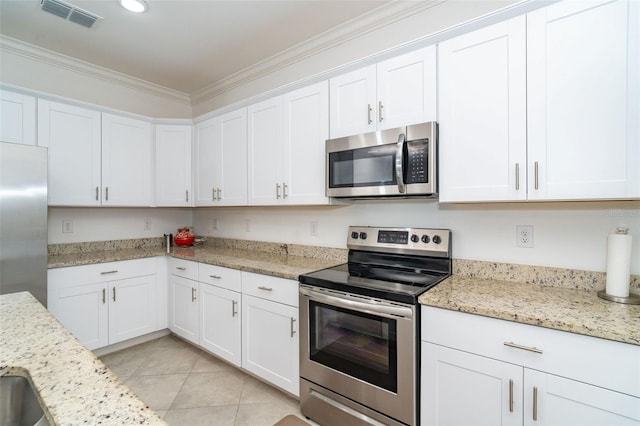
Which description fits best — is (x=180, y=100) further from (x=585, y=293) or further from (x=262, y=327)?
(x=585, y=293)

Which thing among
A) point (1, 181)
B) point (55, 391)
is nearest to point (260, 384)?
point (55, 391)

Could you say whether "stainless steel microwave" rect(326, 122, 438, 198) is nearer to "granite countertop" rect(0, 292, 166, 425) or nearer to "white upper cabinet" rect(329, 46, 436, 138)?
"white upper cabinet" rect(329, 46, 436, 138)

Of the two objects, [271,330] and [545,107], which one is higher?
[545,107]

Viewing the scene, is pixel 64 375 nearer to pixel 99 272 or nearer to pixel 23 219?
pixel 23 219

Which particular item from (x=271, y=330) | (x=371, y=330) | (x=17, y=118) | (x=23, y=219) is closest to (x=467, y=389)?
(x=371, y=330)

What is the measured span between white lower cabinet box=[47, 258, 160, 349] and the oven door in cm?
190

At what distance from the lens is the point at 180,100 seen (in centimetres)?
388

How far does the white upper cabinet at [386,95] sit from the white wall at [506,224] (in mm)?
601

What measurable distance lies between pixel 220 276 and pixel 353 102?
172 centimetres

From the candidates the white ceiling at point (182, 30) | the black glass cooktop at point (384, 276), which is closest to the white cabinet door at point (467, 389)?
the black glass cooktop at point (384, 276)

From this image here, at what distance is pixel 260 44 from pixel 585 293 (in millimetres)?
2956

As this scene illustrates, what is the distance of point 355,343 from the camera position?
1.70 metres

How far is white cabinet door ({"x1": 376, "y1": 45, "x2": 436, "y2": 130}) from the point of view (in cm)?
174

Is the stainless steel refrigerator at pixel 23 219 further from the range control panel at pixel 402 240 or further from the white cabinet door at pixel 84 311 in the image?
the range control panel at pixel 402 240
